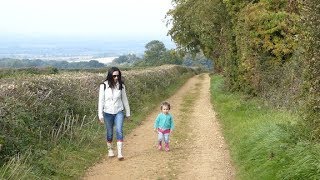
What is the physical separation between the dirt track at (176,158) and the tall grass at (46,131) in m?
0.66

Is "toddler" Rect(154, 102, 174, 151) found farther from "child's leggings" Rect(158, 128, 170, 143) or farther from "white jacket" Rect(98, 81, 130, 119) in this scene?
"white jacket" Rect(98, 81, 130, 119)

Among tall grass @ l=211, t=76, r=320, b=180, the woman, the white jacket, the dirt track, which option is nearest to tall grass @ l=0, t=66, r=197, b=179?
the dirt track

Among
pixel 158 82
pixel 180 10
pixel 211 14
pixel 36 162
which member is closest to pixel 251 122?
pixel 36 162

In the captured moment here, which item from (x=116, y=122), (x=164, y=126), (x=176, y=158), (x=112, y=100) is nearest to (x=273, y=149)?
(x=176, y=158)

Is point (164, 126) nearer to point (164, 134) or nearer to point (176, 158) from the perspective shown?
point (164, 134)

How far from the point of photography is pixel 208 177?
895 centimetres

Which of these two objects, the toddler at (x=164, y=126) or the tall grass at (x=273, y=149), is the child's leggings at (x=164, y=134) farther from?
the tall grass at (x=273, y=149)

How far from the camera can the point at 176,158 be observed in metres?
10.6

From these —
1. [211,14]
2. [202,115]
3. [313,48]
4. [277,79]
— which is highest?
[211,14]

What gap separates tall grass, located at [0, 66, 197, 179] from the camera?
8453 millimetres

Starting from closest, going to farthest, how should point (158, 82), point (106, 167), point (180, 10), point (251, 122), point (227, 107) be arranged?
1. point (106, 167)
2. point (251, 122)
3. point (227, 107)
4. point (158, 82)
5. point (180, 10)

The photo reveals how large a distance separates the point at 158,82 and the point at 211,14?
652cm

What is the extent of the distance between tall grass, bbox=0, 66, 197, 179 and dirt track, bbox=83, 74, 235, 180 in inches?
26.0

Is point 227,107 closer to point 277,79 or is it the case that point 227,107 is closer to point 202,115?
point 202,115
